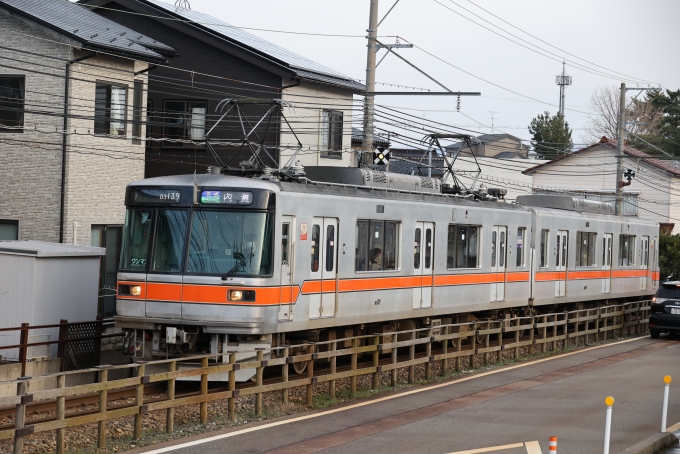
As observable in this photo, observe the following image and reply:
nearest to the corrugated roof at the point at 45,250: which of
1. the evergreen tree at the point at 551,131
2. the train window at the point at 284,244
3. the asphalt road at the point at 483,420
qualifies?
the train window at the point at 284,244

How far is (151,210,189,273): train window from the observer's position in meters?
14.6

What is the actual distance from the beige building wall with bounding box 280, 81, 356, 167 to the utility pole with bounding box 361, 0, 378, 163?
21.4ft

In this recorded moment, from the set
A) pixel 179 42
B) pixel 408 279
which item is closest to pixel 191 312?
pixel 408 279

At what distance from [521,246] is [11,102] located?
1230cm

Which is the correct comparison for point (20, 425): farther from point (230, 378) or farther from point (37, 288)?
point (37, 288)

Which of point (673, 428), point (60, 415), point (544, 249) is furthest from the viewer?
point (544, 249)

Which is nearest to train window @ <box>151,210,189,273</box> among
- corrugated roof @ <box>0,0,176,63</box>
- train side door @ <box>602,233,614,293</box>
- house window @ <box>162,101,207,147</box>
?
corrugated roof @ <box>0,0,176,63</box>

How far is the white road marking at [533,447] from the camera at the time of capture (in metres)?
10.6

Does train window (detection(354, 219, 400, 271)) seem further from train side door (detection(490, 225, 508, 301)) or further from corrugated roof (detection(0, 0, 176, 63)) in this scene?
corrugated roof (detection(0, 0, 176, 63))

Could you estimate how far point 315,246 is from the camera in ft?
51.6

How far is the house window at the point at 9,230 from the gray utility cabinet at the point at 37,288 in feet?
16.8

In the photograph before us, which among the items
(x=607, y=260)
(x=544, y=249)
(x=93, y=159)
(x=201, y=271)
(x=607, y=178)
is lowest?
(x=201, y=271)

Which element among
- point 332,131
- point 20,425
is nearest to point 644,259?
point 332,131

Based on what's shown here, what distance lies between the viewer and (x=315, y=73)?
3017 centimetres
